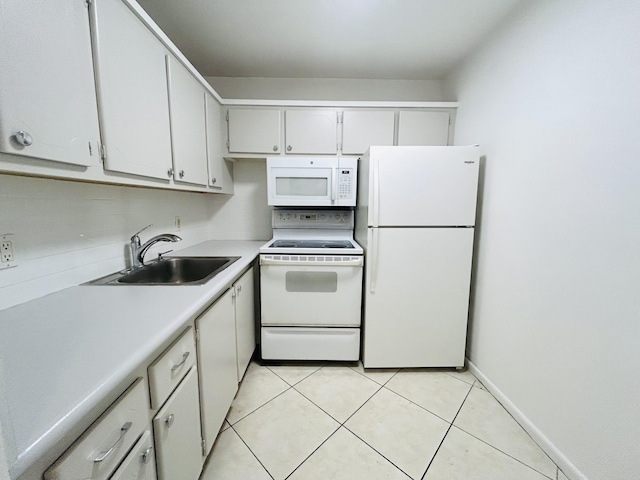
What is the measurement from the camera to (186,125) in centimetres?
153

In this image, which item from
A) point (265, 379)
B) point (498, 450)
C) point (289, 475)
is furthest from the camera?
point (265, 379)

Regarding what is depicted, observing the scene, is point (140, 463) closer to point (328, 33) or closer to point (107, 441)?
point (107, 441)

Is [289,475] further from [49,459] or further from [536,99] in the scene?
[536,99]

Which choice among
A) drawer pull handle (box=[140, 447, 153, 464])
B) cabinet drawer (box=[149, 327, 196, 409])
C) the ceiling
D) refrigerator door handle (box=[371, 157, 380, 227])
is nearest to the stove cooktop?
refrigerator door handle (box=[371, 157, 380, 227])

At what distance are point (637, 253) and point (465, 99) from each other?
5.34 feet

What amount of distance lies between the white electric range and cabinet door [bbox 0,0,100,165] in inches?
Answer: 45.8

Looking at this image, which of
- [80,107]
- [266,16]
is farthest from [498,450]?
[266,16]

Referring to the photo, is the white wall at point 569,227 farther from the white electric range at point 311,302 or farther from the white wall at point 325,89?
the white electric range at point 311,302

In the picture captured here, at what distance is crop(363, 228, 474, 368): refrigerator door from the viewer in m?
1.76

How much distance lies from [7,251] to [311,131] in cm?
191

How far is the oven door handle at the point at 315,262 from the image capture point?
1.78 m

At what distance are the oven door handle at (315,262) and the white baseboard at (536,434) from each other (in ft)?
3.96

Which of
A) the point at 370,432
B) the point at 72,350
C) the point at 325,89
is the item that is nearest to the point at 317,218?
the point at 325,89

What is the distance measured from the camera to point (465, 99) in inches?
79.7
